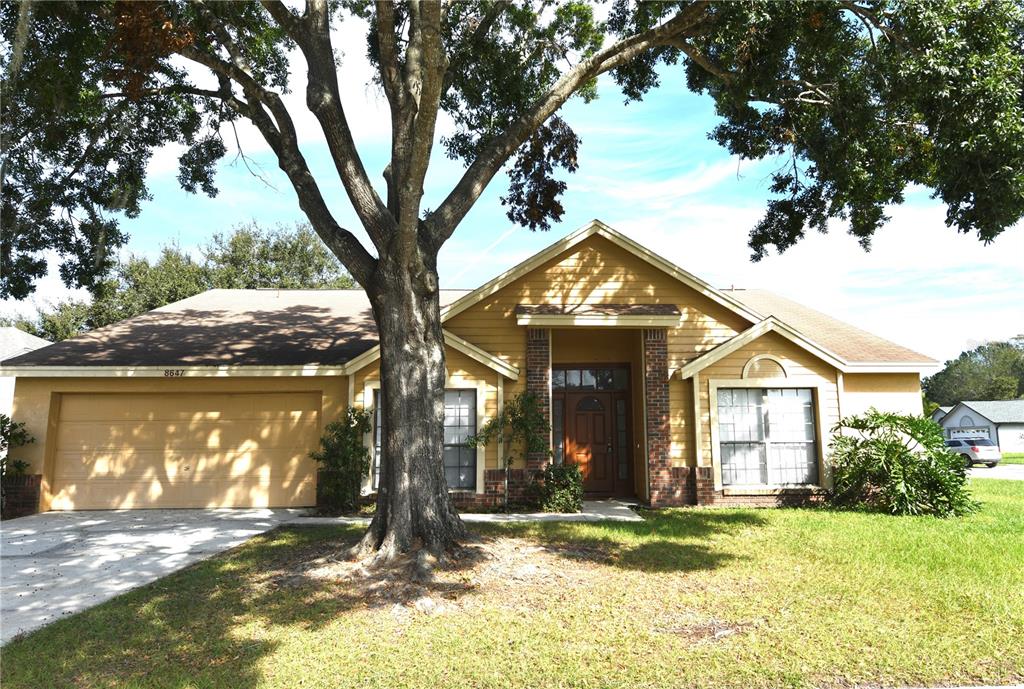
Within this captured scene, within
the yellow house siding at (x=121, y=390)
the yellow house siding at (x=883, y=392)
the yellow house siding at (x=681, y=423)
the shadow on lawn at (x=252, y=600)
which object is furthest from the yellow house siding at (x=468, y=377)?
the yellow house siding at (x=883, y=392)

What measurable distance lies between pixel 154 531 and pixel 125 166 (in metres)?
6.61

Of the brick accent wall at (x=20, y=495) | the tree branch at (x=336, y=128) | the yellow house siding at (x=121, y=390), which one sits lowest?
the brick accent wall at (x=20, y=495)

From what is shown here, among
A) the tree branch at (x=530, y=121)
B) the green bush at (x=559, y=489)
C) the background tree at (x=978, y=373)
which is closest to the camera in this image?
the tree branch at (x=530, y=121)

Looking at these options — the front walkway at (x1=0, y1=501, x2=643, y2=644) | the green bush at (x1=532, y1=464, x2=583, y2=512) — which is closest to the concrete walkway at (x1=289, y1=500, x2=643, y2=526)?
the front walkway at (x1=0, y1=501, x2=643, y2=644)

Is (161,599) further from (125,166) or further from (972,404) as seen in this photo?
(972,404)

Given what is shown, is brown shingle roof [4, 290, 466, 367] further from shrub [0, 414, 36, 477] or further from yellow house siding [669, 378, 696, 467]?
yellow house siding [669, 378, 696, 467]

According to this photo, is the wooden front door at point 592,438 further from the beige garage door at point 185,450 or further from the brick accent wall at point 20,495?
the brick accent wall at point 20,495

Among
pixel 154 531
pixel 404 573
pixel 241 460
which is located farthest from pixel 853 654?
pixel 241 460

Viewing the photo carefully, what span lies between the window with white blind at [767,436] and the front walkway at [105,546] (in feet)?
8.41

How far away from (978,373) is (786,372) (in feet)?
282

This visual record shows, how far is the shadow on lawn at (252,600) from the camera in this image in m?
4.75

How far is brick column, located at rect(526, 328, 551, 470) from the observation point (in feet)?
40.2

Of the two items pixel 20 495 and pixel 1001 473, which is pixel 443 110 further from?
pixel 1001 473

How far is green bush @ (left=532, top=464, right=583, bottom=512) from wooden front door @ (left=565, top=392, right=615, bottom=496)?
6.27ft
